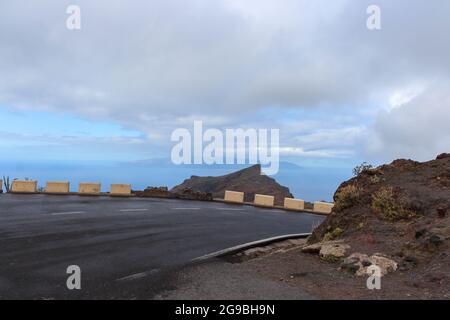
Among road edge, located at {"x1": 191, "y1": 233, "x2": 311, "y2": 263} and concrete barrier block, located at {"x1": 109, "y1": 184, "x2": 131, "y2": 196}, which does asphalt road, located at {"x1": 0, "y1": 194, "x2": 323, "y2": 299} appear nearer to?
road edge, located at {"x1": 191, "y1": 233, "x2": 311, "y2": 263}

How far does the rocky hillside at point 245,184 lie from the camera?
41062mm

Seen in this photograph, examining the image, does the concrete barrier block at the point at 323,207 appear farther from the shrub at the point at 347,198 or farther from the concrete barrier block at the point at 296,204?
the shrub at the point at 347,198

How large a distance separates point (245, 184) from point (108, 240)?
115 ft

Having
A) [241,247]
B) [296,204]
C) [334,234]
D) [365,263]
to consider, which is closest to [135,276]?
[241,247]

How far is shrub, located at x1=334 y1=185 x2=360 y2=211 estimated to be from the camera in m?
12.0

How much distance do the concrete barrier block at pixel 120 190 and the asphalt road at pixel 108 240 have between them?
4313 millimetres

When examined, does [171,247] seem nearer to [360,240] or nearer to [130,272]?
[130,272]

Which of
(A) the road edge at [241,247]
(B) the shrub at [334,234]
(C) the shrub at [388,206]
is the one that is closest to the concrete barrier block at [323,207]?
(A) the road edge at [241,247]

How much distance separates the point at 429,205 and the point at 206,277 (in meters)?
6.37

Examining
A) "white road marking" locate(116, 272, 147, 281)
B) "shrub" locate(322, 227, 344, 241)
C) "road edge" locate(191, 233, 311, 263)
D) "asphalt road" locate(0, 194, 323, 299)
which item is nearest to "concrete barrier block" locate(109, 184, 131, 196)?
"asphalt road" locate(0, 194, 323, 299)

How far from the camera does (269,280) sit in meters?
7.43

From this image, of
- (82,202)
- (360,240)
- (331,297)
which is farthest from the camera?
(82,202)

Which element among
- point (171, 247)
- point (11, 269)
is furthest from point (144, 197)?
point (11, 269)

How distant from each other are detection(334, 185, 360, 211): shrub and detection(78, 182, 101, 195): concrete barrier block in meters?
16.8
